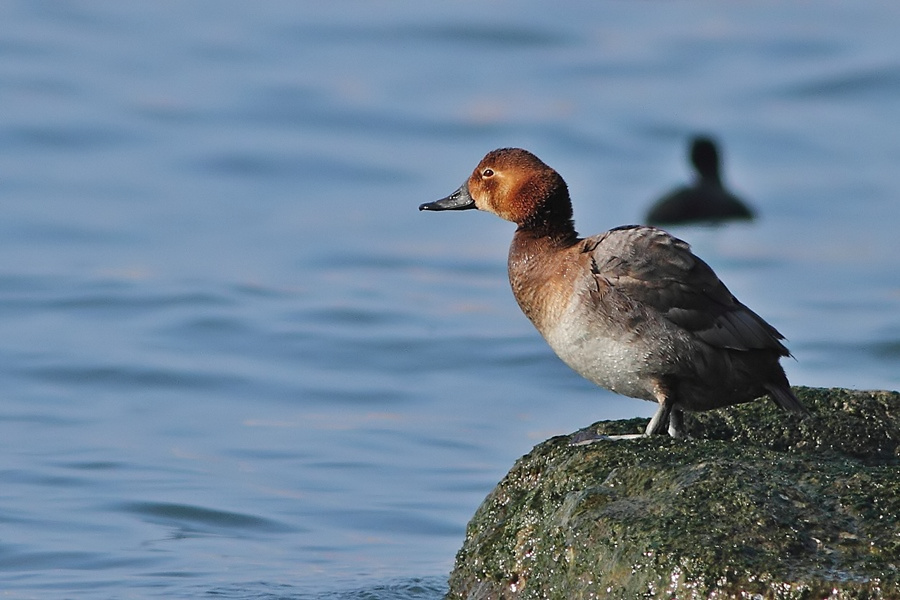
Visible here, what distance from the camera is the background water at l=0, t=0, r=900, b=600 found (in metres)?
7.82

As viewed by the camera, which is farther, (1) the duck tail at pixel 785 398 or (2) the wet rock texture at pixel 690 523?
(1) the duck tail at pixel 785 398

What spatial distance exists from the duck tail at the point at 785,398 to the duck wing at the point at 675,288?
0.14 m

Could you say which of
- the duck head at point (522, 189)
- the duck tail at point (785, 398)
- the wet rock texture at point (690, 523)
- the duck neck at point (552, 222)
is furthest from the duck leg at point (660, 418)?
the duck head at point (522, 189)

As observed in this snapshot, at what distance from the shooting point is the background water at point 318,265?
782 cm

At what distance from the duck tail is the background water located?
1.93 m

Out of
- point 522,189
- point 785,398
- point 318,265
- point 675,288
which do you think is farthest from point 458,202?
point 318,265

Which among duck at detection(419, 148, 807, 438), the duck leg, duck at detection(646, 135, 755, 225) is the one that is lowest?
the duck leg

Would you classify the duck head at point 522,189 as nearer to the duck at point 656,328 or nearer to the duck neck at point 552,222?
the duck neck at point 552,222

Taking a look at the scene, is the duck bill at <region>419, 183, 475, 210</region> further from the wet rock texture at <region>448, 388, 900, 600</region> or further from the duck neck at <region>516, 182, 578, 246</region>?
the wet rock texture at <region>448, 388, 900, 600</region>

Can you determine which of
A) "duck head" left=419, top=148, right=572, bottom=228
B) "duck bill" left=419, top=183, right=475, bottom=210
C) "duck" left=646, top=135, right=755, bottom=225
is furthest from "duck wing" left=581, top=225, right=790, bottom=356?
"duck" left=646, top=135, right=755, bottom=225

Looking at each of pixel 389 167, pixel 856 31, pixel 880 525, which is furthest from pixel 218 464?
pixel 856 31

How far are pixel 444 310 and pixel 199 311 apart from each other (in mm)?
1938

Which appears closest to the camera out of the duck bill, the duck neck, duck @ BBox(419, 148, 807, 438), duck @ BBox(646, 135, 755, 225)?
duck @ BBox(419, 148, 807, 438)

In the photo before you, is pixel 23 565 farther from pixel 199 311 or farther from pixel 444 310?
pixel 444 310
